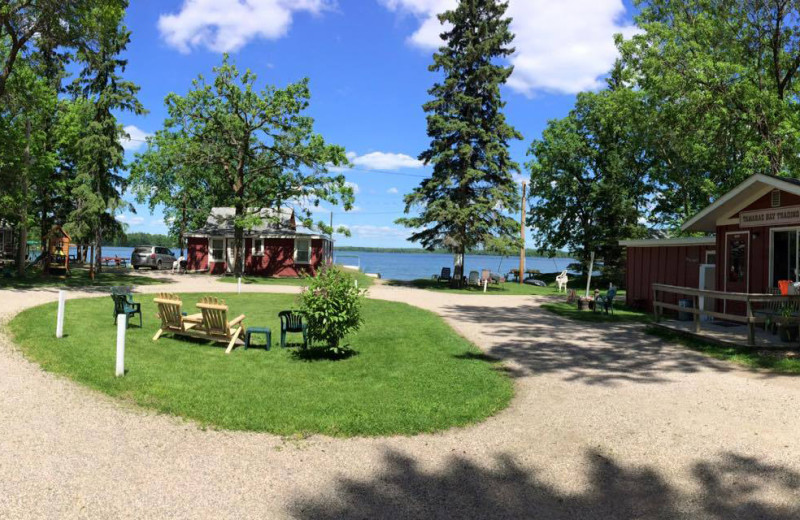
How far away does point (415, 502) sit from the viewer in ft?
13.4

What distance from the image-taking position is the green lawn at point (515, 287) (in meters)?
29.3

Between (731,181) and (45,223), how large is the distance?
43.8m

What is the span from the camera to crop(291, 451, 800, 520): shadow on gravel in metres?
3.94

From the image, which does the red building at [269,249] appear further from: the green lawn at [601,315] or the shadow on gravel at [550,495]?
the shadow on gravel at [550,495]

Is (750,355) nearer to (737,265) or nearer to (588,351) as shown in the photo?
(588,351)

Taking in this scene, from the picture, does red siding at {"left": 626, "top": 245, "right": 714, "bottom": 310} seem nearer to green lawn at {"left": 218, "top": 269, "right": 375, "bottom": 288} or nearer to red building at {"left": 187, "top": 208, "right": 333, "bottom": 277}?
green lawn at {"left": 218, "top": 269, "right": 375, "bottom": 288}

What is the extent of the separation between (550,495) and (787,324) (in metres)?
9.04

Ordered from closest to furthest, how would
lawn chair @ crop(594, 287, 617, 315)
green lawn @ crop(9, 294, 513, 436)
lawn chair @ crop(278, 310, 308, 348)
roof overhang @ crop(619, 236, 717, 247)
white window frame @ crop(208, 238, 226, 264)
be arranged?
green lawn @ crop(9, 294, 513, 436) → lawn chair @ crop(278, 310, 308, 348) → roof overhang @ crop(619, 236, 717, 247) → lawn chair @ crop(594, 287, 617, 315) → white window frame @ crop(208, 238, 226, 264)

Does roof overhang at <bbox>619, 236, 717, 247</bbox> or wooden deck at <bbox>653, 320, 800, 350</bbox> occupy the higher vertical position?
roof overhang at <bbox>619, 236, 717, 247</bbox>

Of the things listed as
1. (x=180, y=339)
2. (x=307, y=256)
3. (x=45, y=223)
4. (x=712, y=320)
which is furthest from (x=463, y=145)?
(x=45, y=223)

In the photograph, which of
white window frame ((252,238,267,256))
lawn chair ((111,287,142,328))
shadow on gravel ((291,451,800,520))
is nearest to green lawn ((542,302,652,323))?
shadow on gravel ((291,451,800,520))

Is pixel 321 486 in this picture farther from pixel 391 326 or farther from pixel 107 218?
pixel 107 218

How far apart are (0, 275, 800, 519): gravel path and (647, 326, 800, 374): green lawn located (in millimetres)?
1969

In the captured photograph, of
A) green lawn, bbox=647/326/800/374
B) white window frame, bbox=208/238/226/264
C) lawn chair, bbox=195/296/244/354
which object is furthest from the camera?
white window frame, bbox=208/238/226/264
